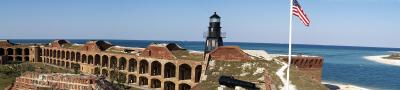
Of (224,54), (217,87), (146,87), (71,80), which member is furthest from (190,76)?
(71,80)

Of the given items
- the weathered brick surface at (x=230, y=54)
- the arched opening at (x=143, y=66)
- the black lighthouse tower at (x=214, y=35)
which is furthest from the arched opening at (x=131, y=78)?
the weathered brick surface at (x=230, y=54)

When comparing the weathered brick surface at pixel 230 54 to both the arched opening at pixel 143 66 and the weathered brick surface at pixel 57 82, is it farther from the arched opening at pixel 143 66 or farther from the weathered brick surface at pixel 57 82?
the arched opening at pixel 143 66

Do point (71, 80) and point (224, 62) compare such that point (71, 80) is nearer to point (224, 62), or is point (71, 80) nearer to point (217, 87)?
point (217, 87)

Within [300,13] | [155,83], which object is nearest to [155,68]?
[155,83]

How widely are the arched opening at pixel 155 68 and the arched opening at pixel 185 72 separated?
4964mm

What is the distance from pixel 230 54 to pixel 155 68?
2237 cm

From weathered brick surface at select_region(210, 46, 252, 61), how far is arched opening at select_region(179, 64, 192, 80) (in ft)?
50.4

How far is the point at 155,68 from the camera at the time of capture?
2131 inches

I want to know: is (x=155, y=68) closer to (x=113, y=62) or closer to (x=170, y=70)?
(x=170, y=70)

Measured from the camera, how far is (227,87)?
964 inches

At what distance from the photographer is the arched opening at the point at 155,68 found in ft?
175

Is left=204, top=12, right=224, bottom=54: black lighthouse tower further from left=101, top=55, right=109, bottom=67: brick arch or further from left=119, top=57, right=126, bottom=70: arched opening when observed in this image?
left=101, top=55, right=109, bottom=67: brick arch

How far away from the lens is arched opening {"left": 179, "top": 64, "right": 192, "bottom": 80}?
161 ft

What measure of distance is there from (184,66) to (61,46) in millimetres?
35158
